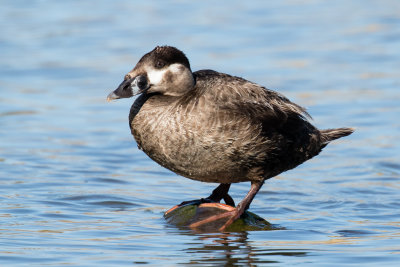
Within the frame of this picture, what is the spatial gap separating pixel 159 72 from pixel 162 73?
27 mm

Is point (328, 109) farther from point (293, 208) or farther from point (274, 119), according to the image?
point (274, 119)

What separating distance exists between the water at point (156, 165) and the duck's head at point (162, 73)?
122 cm

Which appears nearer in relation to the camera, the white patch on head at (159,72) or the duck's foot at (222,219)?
the white patch on head at (159,72)

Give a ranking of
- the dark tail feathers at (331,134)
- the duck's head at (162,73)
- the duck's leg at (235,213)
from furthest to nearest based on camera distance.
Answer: the dark tail feathers at (331,134) → the duck's leg at (235,213) → the duck's head at (162,73)

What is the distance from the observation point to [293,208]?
880cm

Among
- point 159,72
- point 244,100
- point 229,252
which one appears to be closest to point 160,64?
point 159,72

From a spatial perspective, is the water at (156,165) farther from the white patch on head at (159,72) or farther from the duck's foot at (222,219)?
the white patch on head at (159,72)

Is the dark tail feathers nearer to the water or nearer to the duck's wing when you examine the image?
the duck's wing

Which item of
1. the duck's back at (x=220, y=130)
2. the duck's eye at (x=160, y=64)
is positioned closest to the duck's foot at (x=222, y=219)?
the duck's back at (x=220, y=130)

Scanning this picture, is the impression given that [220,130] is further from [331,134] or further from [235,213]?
[331,134]

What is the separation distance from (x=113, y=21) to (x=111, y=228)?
11.1 metres

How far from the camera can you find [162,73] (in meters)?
7.46

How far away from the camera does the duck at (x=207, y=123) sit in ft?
23.8

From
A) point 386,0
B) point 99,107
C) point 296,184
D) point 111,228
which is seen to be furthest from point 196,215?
point 386,0
